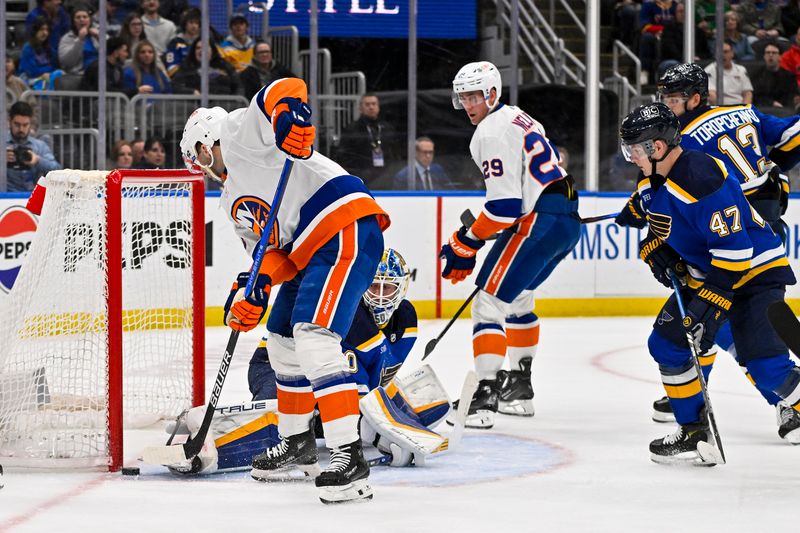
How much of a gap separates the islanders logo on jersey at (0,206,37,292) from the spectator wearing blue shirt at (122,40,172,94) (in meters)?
1.30

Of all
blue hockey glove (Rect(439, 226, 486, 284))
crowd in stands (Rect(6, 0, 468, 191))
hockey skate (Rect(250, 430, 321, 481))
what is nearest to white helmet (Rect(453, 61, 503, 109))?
blue hockey glove (Rect(439, 226, 486, 284))

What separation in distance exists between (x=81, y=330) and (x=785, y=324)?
2061mm

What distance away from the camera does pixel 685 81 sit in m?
4.27

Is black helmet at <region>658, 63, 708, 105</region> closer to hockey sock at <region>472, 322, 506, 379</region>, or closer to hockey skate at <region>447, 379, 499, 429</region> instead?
hockey sock at <region>472, 322, 506, 379</region>

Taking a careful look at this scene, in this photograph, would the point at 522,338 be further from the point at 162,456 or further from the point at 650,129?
the point at 162,456

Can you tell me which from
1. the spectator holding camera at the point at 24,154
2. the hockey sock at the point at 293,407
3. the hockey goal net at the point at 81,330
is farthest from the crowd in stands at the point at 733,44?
Result: the hockey sock at the point at 293,407

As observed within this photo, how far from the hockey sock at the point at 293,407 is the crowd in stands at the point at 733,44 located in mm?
5575

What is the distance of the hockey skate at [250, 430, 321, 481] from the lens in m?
3.43

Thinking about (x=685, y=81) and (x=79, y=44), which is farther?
(x=79, y=44)

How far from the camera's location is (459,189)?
26.3ft

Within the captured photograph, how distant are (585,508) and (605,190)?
A: 522 centimetres

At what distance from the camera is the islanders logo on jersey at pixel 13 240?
6328 millimetres

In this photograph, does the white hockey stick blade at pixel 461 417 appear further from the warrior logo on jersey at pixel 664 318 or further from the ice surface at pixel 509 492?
the warrior logo on jersey at pixel 664 318

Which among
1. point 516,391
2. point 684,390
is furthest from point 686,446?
point 516,391
